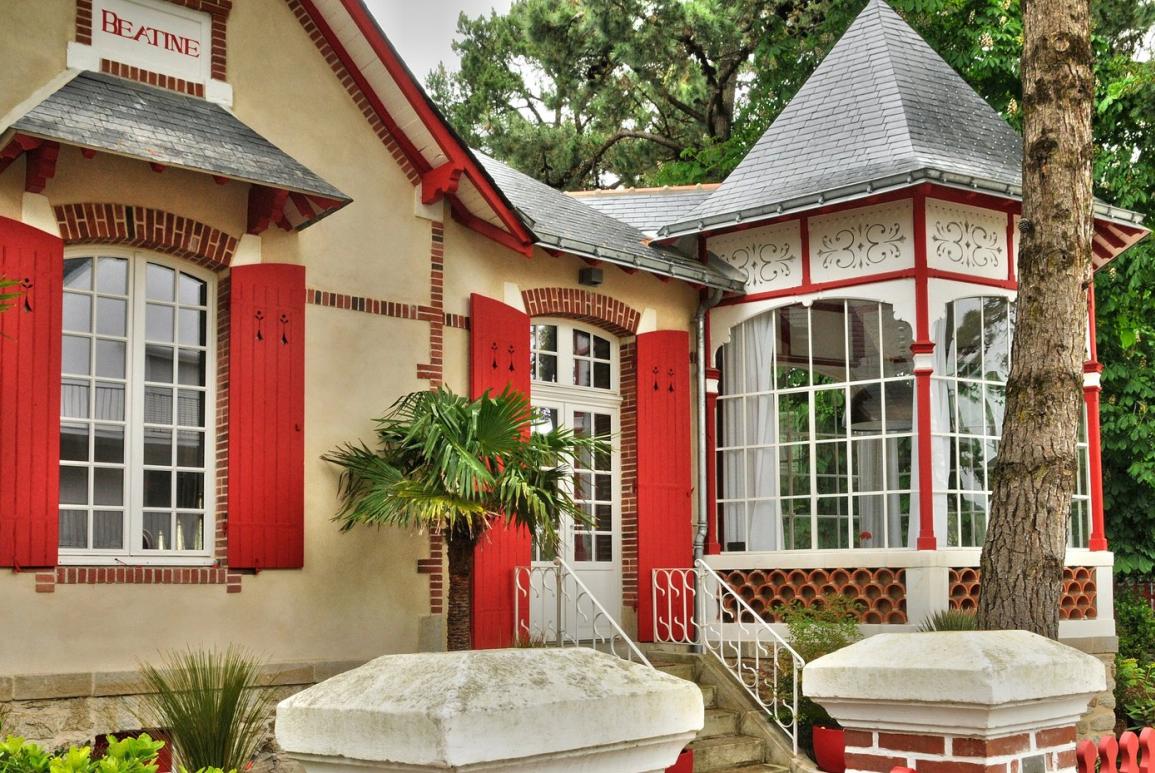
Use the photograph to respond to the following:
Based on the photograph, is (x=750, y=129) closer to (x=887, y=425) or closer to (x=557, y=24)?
(x=557, y=24)

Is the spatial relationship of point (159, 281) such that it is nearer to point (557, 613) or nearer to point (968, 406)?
point (557, 613)

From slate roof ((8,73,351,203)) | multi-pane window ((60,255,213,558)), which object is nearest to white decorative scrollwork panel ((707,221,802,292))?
slate roof ((8,73,351,203))

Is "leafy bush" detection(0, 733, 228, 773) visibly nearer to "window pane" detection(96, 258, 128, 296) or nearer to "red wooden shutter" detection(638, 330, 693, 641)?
"window pane" detection(96, 258, 128, 296)

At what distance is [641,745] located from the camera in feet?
7.31

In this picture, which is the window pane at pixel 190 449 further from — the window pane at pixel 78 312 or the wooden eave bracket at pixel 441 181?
the wooden eave bracket at pixel 441 181

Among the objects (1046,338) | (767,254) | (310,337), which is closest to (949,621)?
(767,254)

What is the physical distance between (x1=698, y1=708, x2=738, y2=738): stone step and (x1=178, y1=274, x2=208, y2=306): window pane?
459cm

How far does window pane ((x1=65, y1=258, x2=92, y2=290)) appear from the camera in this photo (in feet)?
27.8

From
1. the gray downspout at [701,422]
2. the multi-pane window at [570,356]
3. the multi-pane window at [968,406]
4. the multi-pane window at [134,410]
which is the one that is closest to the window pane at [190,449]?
the multi-pane window at [134,410]

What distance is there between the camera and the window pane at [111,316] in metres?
8.58

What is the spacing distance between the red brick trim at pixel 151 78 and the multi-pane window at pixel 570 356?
3.59 metres

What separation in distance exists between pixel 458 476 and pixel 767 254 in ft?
15.0

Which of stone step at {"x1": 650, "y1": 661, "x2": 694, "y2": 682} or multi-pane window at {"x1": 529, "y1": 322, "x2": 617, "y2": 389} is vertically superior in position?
multi-pane window at {"x1": 529, "y1": 322, "x2": 617, "y2": 389}

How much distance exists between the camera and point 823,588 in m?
11.4
